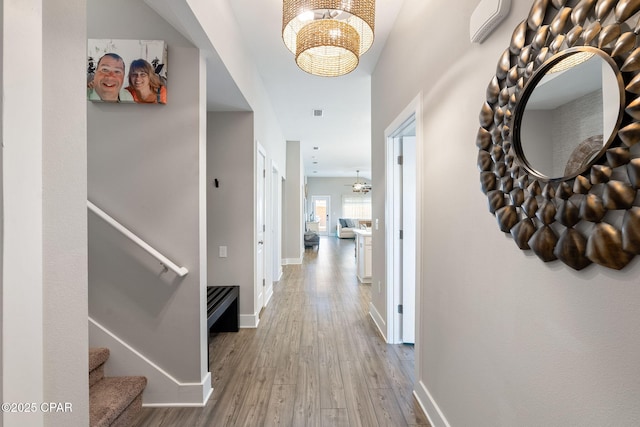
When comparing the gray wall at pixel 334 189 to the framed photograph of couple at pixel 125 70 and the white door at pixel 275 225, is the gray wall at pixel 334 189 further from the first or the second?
the framed photograph of couple at pixel 125 70

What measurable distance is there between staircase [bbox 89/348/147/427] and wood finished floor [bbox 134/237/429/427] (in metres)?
0.12

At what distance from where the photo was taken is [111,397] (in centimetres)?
166

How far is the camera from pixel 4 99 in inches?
24.7

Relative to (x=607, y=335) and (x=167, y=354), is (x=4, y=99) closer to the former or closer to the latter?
(x=607, y=335)

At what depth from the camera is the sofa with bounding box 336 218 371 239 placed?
41.3ft

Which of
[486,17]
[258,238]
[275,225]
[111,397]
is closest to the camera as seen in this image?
[486,17]

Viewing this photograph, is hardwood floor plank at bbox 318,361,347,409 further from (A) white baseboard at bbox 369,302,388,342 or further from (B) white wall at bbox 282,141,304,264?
(B) white wall at bbox 282,141,304,264

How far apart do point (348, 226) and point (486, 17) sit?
40.3 feet

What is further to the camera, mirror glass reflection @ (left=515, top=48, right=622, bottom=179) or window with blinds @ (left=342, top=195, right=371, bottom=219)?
window with blinds @ (left=342, top=195, right=371, bottom=219)

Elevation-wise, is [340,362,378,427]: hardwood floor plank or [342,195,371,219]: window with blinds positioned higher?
[342,195,371,219]: window with blinds

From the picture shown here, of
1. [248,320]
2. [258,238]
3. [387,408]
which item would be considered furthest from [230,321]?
[387,408]

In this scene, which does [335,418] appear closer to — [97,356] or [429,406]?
[429,406]

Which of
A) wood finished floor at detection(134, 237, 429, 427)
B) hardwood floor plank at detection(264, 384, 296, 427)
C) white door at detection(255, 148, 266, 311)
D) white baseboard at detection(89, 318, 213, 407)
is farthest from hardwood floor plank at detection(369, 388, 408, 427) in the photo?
white door at detection(255, 148, 266, 311)

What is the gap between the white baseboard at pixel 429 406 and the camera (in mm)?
1613
